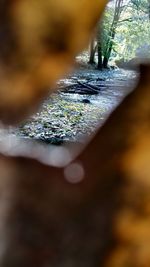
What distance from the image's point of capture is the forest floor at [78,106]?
22cm

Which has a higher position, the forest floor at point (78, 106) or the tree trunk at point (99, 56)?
the tree trunk at point (99, 56)

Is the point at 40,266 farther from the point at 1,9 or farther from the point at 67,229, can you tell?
the point at 1,9

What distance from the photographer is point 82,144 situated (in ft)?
0.71

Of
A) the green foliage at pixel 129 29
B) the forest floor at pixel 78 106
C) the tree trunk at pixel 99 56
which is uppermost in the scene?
the green foliage at pixel 129 29

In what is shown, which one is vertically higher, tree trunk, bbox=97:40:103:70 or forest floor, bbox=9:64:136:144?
tree trunk, bbox=97:40:103:70

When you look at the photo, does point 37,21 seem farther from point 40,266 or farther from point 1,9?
point 40,266

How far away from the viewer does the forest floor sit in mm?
221

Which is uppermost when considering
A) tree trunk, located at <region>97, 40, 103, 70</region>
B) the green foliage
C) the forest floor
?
the green foliage

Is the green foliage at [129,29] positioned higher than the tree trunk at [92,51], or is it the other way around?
the green foliage at [129,29]

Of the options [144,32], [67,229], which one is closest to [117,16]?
[144,32]

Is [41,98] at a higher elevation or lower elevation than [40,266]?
higher

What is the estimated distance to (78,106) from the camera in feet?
0.96

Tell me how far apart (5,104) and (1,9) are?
48mm

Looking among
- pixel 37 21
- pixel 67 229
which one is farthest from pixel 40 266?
pixel 37 21
